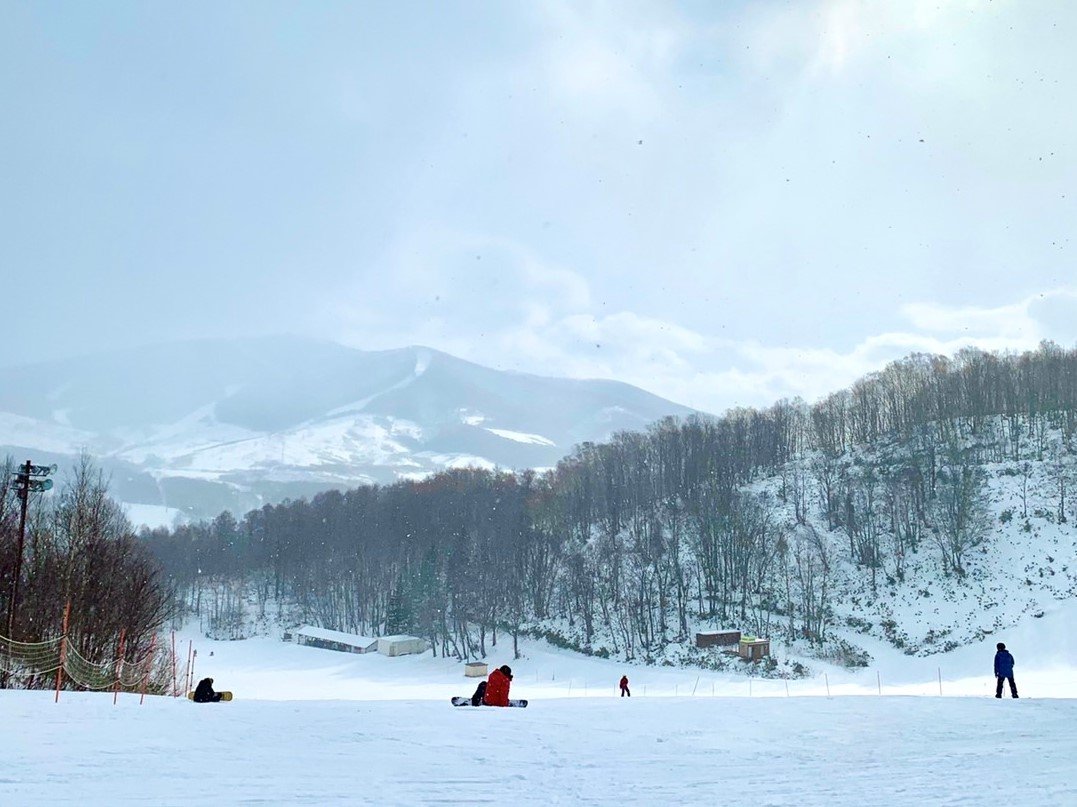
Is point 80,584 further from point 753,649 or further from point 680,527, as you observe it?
point 680,527

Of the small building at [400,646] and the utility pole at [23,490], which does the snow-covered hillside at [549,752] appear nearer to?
the utility pole at [23,490]

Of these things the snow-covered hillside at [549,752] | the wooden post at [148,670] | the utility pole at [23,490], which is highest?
the utility pole at [23,490]

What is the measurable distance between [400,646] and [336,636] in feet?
33.2

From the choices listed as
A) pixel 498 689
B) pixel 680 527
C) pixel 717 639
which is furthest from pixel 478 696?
pixel 680 527

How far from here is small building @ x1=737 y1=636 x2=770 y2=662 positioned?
55906mm

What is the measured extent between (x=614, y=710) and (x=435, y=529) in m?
73.2

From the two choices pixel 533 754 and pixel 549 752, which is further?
pixel 549 752

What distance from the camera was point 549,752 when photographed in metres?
13.2

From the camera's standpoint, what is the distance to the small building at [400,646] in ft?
232

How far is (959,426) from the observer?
8781cm

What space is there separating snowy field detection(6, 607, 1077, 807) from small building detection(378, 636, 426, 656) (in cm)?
5312

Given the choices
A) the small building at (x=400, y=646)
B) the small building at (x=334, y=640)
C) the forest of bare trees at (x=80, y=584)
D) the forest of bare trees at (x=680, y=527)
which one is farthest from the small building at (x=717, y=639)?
the forest of bare trees at (x=80, y=584)

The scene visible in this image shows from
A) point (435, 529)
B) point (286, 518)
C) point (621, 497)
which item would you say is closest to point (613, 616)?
point (621, 497)

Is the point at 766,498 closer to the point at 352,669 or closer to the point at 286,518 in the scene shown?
the point at 352,669
